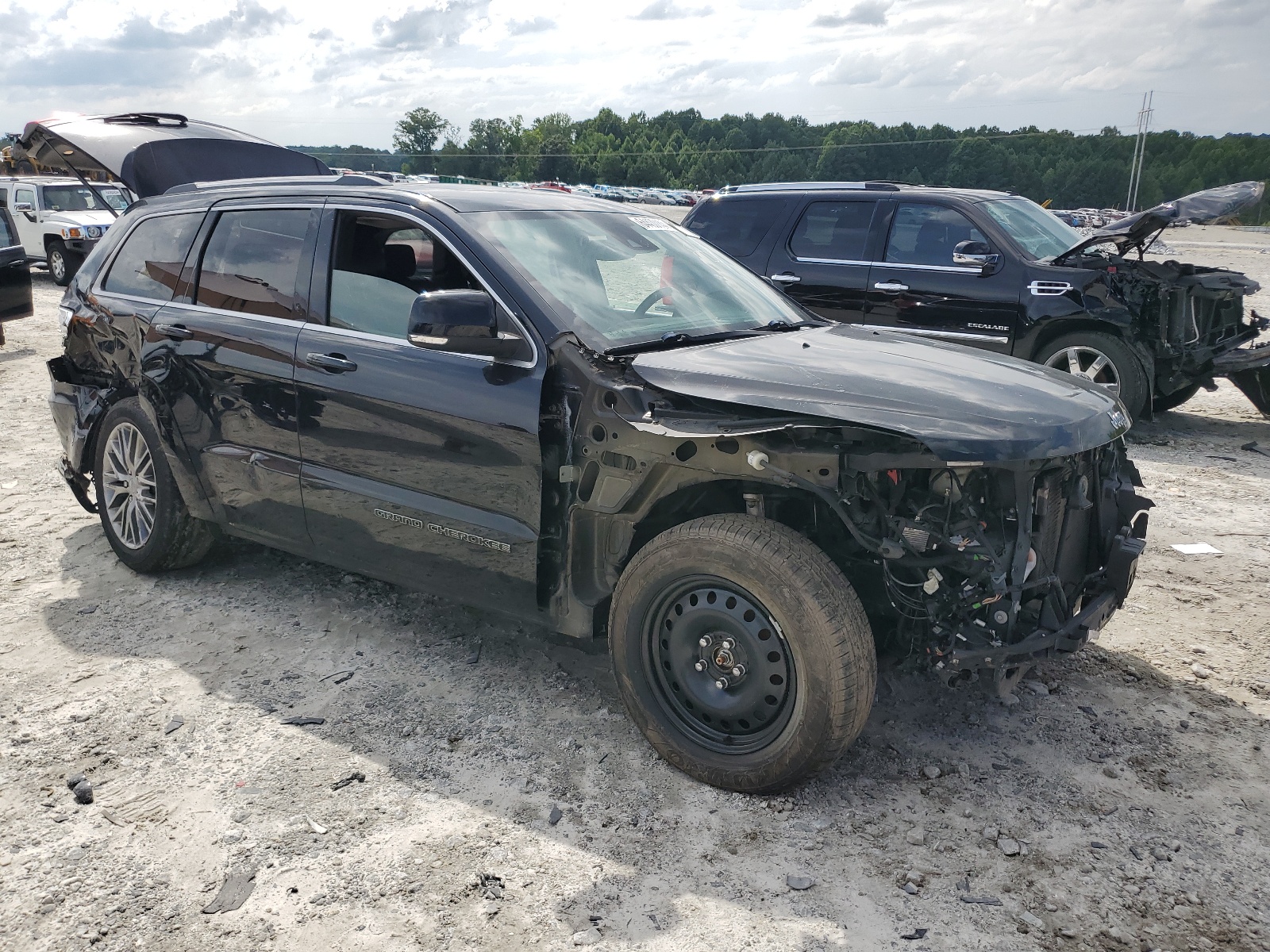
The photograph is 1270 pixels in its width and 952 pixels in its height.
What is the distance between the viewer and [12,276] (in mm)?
12203

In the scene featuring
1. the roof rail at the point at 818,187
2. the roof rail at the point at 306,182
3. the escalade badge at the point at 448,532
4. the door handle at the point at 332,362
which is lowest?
the escalade badge at the point at 448,532

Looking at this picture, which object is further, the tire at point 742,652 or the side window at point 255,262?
the side window at point 255,262

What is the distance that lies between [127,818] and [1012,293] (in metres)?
7.51

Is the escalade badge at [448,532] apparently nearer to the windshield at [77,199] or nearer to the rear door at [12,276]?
the rear door at [12,276]

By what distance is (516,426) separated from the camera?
3.62m

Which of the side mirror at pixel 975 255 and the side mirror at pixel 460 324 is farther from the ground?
the side mirror at pixel 975 255

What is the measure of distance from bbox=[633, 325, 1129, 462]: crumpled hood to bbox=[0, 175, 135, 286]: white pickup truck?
62.2 ft

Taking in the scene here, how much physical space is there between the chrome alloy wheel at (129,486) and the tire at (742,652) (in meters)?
2.92

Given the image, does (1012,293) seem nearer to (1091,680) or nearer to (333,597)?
(1091,680)

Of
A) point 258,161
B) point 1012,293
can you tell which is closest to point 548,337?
point 258,161

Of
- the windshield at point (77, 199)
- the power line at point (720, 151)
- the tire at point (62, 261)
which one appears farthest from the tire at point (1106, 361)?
the power line at point (720, 151)

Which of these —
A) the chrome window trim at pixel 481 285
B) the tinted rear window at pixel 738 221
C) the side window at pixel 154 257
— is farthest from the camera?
the tinted rear window at pixel 738 221

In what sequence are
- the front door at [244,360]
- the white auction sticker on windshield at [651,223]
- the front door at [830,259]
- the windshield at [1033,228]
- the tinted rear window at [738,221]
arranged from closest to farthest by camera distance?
1. the front door at [244,360]
2. the white auction sticker on windshield at [651,223]
3. the windshield at [1033,228]
4. the front door at [830,259]
5. the tinted rear window at [738,221]

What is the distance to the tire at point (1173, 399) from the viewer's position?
861 cm
